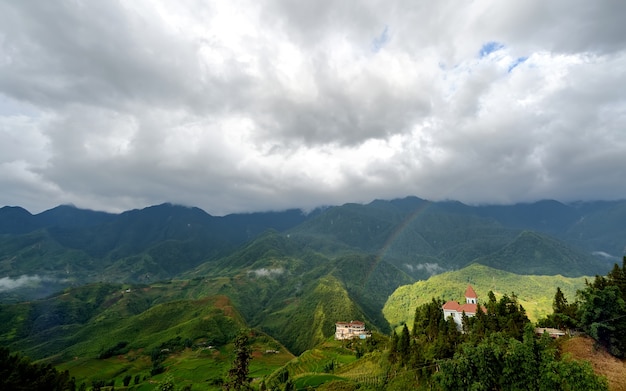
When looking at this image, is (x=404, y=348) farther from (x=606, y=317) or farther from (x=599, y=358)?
(x=606, y=317)

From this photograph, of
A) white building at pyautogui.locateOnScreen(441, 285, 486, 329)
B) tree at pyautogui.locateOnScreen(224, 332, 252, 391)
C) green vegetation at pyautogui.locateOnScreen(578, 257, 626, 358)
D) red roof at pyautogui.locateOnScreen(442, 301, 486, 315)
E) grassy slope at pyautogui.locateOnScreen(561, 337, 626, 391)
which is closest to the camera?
grassy slope at pyautogui.locateOnScreen(561, 337, 626, 391)

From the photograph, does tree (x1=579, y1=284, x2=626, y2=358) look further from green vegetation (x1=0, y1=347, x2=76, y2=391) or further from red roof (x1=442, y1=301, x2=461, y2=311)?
green vegetation (x1=0, y1=347, x2=76, y2=391)

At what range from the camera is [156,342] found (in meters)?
180

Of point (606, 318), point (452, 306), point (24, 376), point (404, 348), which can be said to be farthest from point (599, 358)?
point (24, 376)

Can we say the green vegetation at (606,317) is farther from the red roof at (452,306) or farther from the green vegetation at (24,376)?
the green vegetation at (24,376)

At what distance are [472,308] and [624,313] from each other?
149 ft

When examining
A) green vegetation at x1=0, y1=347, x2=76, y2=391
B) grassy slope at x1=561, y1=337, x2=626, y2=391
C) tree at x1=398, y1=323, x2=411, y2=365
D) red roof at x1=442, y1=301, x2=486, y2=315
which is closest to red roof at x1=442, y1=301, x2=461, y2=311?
red roof at x1=442, y1=301, x2=486, y2=315

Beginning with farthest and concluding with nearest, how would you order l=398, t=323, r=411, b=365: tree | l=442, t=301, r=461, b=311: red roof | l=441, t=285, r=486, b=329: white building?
l=442, t=301, r=461, b=311: red roof, l=441, t=285, r=486, b=329: white building, l=398, t=323, r=411, b=365: tree

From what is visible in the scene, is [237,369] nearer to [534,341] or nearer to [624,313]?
[534,341]

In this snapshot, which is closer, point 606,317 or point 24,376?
point 24,376

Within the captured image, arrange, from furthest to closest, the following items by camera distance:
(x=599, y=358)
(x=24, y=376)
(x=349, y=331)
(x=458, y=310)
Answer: (x=349, y=331)
(x=458, y=310)
(x=599, y=358)
(x=24, y=376)

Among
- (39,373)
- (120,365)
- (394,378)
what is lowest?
(120,365)

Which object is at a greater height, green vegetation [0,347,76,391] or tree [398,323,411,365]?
green vegetation [0,347,76,391]

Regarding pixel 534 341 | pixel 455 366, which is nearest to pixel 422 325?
pixel 455 366
